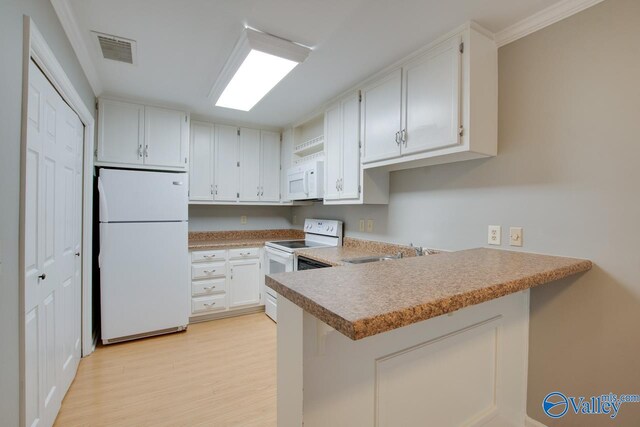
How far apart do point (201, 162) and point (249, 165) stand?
577 millimetres

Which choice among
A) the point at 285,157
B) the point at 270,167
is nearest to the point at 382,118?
the point at 285,157

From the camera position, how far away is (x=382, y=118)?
220 centimetres

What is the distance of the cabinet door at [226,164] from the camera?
3516 millimetres

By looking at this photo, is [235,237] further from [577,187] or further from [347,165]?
[577,187]

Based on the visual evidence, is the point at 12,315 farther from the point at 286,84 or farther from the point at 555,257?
the point at 555,257

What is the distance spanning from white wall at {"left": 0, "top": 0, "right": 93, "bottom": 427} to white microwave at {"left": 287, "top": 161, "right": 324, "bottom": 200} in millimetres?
2228

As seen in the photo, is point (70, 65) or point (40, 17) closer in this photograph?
point (40, 17)

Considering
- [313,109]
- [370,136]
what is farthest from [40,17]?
[313,109]

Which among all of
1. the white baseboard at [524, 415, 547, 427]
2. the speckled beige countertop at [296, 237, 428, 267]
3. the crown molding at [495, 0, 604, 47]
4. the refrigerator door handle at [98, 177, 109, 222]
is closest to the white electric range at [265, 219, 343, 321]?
the speckled beige countertop at [296, 237, 428, 267]

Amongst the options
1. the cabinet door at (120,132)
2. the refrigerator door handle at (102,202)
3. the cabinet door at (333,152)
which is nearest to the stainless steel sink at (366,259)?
the cabinet door at (333,152)

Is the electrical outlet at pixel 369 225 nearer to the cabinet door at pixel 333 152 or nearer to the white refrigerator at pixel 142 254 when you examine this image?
the cabinet door at pixel 333 152

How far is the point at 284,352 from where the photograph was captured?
0.92 m

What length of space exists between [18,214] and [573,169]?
2.53m

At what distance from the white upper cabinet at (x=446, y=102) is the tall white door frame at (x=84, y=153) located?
195cm
